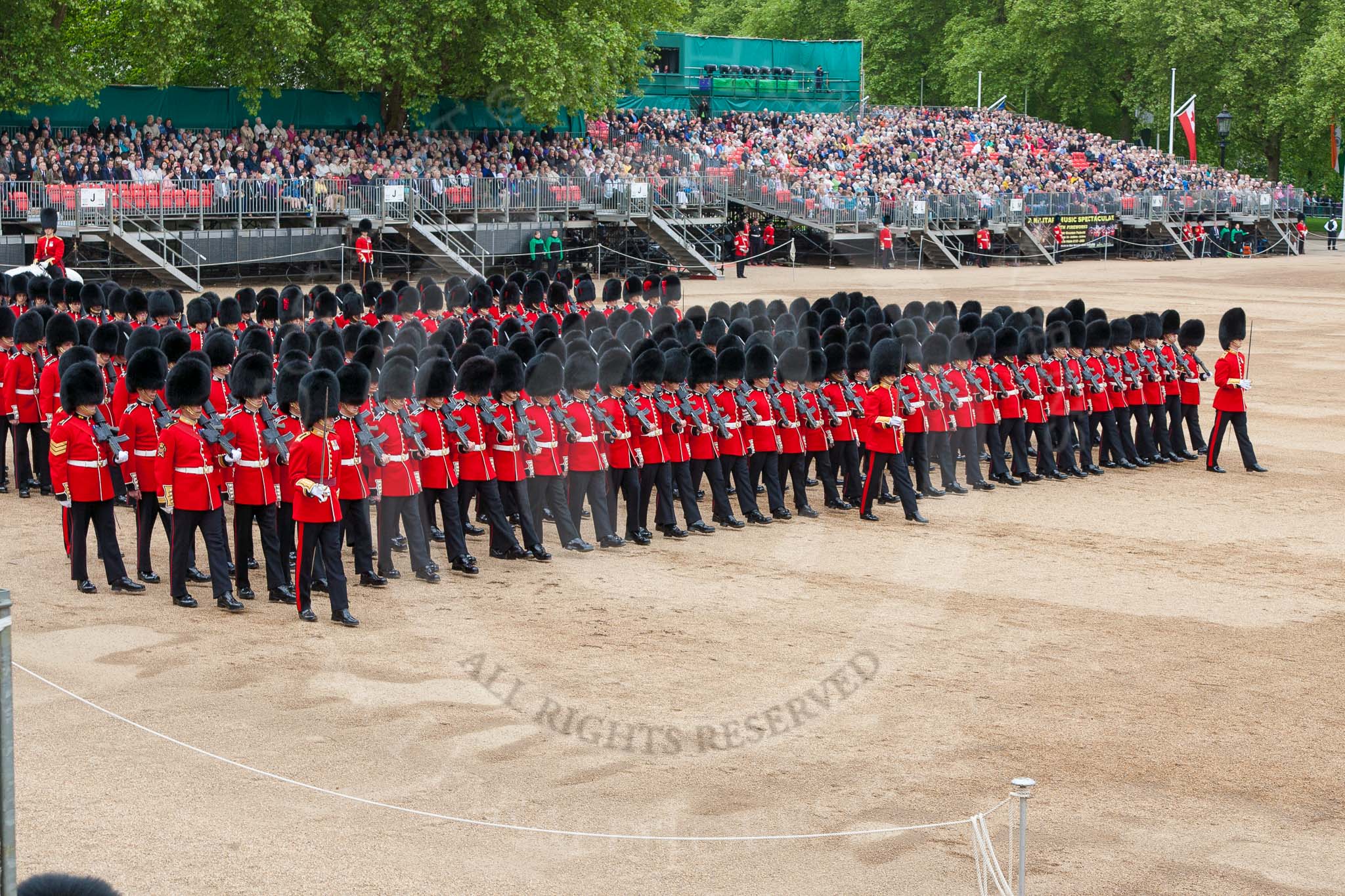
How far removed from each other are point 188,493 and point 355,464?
2.98 feet

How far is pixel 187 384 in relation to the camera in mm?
8961

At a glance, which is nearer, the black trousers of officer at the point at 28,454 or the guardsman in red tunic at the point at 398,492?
the guardsman in red tunic at the point at 398,492

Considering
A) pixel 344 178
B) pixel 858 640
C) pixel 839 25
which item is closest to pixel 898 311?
pixel 858 640

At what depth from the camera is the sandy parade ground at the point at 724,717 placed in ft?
18.5

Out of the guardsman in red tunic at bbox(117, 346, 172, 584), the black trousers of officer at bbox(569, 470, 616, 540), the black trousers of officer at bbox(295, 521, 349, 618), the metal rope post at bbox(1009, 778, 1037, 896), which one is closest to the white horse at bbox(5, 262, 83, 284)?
the guardsman in red tunic at bbox(117, 346, 172, 584)

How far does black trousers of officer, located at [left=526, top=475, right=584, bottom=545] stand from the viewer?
10555 mm

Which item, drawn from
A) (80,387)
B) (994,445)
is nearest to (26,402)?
(80,387)

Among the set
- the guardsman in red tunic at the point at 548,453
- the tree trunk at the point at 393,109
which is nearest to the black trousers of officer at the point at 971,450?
the guardsman in red tunic at the point at 548,453

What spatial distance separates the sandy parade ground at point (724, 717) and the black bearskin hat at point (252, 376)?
4.20ft

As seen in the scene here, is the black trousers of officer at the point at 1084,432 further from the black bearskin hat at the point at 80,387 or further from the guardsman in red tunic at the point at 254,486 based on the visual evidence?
the black bearskin hat at the point at 80,387

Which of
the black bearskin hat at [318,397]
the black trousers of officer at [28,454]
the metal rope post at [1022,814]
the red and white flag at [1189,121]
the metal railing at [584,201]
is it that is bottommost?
the metal rope post at [1022,814]

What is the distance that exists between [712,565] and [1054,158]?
3666 centimetres

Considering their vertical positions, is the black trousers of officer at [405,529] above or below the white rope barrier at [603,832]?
above

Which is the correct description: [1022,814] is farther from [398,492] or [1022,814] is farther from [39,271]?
[39,271]
